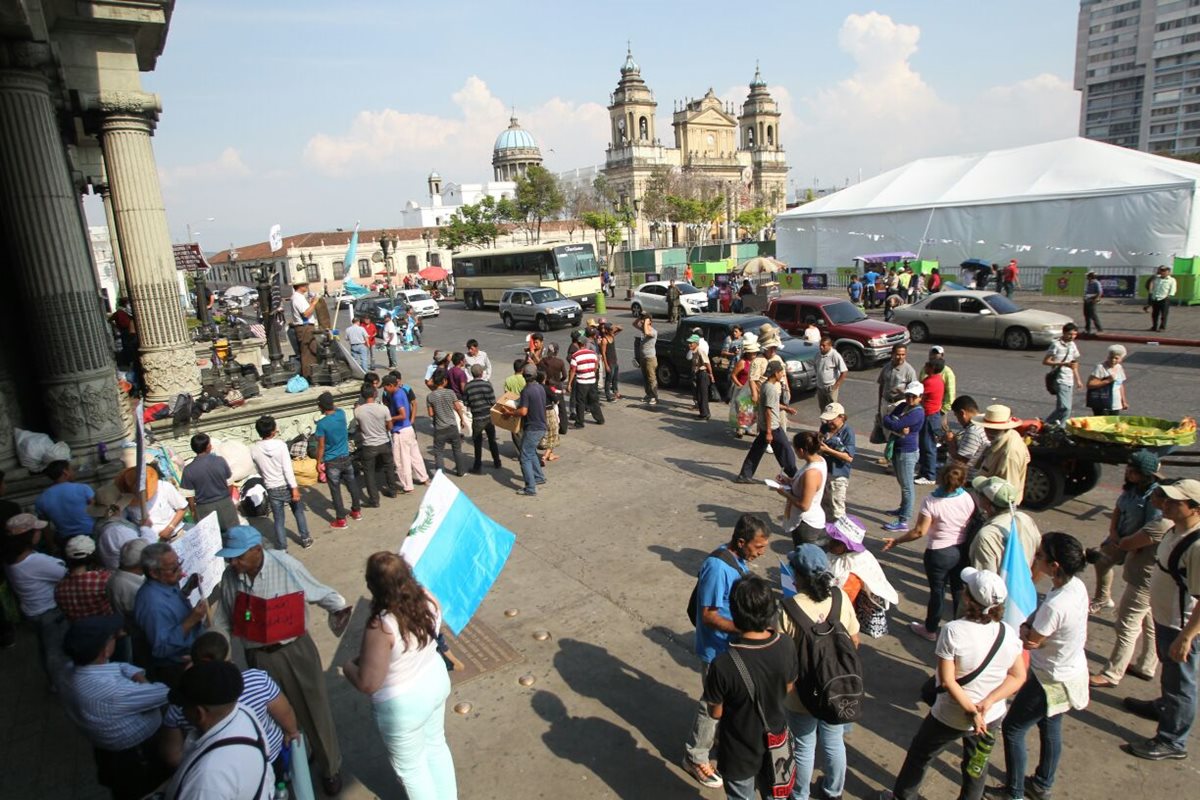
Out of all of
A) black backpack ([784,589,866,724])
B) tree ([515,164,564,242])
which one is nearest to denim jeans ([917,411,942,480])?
black backpack ([784,589,866,724])

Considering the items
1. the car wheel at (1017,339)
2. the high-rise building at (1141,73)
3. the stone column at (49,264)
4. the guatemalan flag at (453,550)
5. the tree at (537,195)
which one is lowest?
the car wheel at (1017,339)

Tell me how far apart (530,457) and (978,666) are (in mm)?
6646

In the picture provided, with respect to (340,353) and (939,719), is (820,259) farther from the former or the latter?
(939,719)

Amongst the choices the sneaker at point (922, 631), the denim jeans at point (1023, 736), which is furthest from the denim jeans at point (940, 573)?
the denim jeans at point (1023, 736)

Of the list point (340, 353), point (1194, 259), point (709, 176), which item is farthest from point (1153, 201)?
point (709, 176)

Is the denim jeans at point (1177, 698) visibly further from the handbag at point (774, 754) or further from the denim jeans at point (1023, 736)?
the handbag at point (774, 754)

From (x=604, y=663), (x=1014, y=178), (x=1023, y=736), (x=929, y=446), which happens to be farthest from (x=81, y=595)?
(x=1014, y=178)

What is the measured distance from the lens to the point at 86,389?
30.2ft

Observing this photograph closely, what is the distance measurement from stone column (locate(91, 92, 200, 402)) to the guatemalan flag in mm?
9430

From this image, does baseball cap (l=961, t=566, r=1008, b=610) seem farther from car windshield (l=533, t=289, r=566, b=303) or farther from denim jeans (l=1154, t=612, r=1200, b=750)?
car windshield (l=533, t=289, r=566, b=303)

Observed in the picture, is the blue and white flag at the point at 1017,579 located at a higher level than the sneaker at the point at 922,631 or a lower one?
higher

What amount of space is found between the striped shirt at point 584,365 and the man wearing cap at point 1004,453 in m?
6.92

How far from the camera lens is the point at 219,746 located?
8.75ft

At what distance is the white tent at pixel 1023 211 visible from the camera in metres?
26.6
